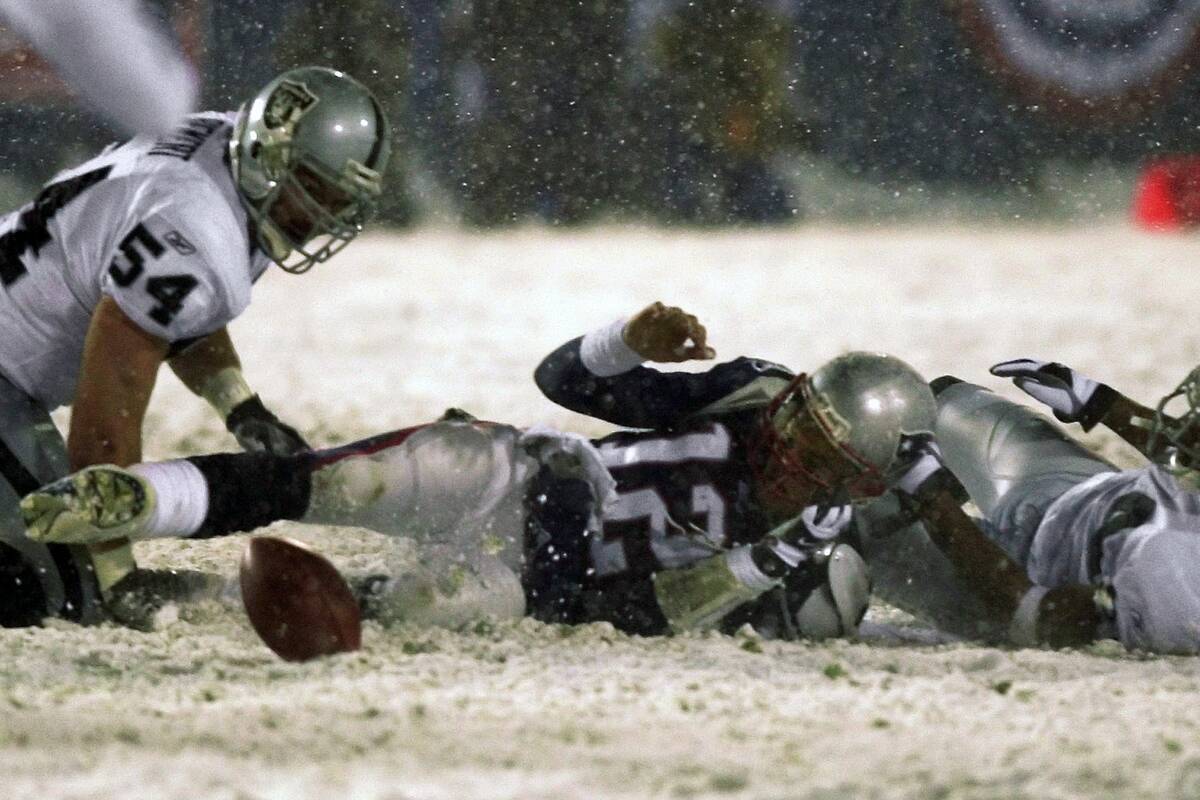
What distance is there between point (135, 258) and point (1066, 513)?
2.21 metres

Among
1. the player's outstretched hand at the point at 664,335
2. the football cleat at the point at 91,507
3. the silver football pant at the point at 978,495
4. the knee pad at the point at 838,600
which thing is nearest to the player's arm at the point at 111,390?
the football cleat at the point at 91,507

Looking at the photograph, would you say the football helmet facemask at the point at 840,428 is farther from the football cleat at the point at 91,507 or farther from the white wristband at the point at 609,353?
the football cleat at the point at 91,507

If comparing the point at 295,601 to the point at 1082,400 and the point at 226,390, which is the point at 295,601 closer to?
the point at 226,390

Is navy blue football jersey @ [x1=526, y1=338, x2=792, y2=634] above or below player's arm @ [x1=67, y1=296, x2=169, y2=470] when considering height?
below

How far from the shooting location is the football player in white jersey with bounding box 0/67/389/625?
145 inches

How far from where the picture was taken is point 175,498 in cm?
339

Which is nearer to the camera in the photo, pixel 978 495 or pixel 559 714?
pixel 559 714

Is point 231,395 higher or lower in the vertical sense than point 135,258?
lower

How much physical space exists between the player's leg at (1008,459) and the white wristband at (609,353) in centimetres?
98

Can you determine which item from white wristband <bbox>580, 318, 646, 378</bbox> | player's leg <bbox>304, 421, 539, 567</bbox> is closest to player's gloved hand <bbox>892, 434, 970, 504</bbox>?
white wristband <bbox>580, 318, 646, 378</bbox>

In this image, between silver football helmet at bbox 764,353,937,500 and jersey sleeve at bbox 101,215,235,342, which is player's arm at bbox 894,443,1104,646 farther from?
jersey sleeve at bbox 101,215,235,342

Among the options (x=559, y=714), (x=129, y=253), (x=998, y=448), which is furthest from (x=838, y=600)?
(x=129, y=253)

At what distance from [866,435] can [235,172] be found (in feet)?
4.93

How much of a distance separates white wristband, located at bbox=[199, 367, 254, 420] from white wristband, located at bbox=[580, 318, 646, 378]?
0.93 metres
